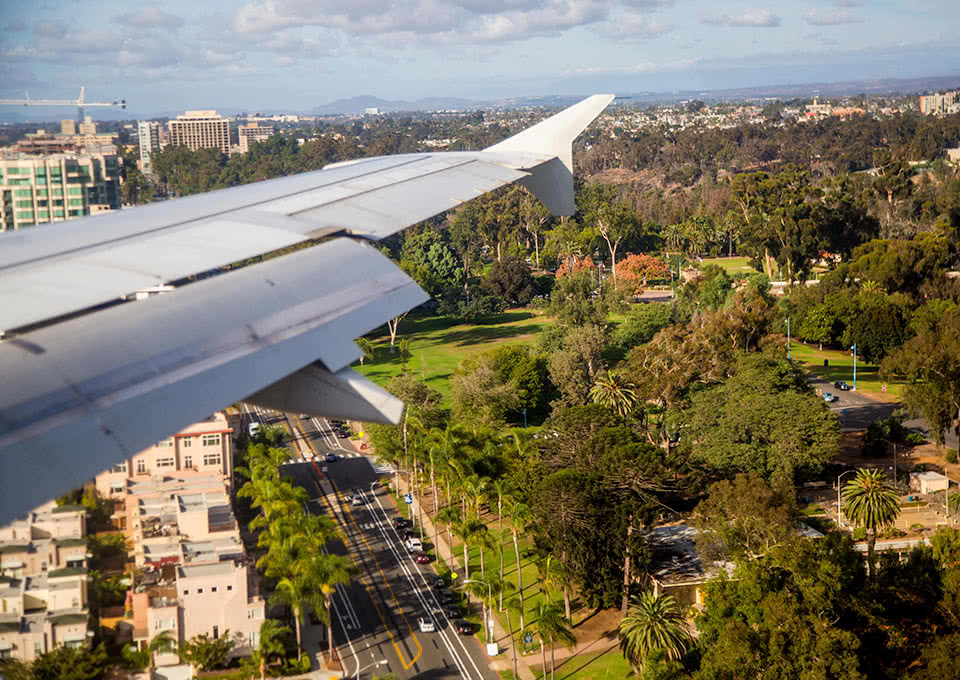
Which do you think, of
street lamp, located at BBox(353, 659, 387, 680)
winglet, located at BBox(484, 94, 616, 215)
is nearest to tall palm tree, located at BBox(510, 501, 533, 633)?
street lamp, located at BBox(353, 659, 387, 680)

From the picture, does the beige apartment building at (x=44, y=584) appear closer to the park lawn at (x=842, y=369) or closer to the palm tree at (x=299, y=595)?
the palm tree at (x=299, y=595)

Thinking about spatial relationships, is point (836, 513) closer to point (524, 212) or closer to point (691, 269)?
point (691, 269)

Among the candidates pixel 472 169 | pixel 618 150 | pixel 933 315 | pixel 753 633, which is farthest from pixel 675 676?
pixel 618 150

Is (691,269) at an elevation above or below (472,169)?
below

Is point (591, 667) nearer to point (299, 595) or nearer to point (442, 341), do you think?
point (299, 595)

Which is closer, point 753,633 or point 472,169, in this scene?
point 472,169

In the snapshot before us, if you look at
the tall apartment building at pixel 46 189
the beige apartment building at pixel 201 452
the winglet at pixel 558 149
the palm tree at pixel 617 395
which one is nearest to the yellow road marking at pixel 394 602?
the beige apartment building at pixel 201 452
